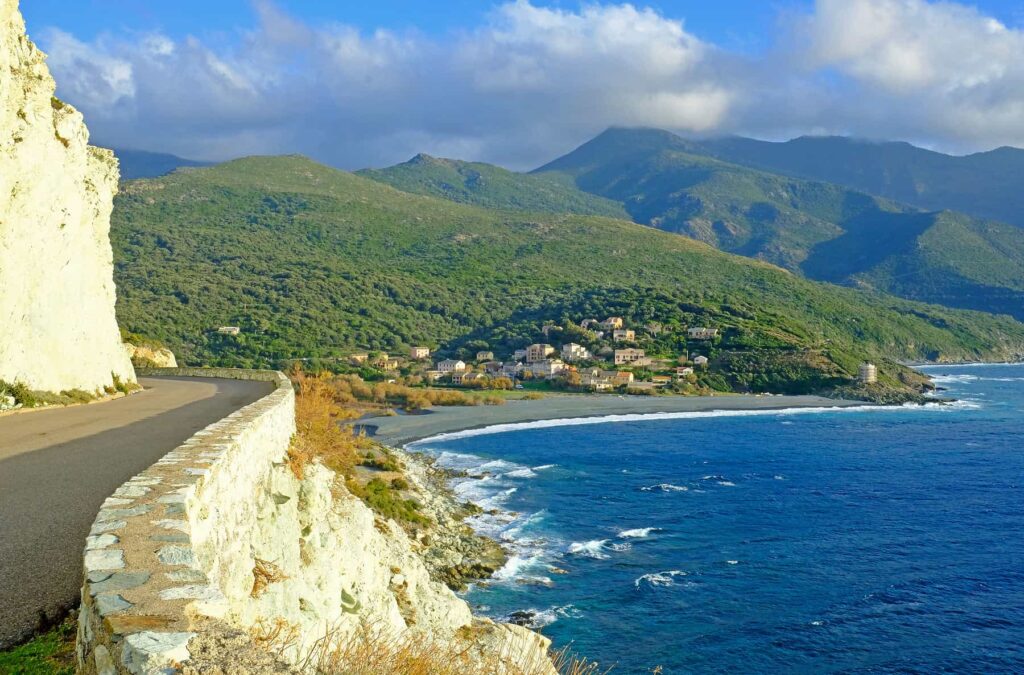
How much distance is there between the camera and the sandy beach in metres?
59.4

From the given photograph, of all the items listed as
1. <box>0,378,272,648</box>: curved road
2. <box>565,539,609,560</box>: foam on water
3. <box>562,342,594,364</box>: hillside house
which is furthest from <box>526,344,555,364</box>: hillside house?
<box>0,378,272,648</box>: curved road

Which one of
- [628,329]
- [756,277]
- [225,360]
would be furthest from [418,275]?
[756,277]

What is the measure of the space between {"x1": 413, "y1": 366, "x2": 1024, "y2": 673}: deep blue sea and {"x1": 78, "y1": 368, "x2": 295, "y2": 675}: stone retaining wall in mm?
13028

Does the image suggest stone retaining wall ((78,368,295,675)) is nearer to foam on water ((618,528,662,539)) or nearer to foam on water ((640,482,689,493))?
foam on water ((618,528,662,539))

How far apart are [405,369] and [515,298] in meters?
41.4

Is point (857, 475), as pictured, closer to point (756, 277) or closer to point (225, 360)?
point (225, 360)

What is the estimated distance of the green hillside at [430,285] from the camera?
3531 inches

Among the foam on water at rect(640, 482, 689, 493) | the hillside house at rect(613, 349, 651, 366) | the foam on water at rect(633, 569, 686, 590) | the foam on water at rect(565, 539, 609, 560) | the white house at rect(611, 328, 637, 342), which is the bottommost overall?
the foam on water at rect(565, 539, 609, 560)

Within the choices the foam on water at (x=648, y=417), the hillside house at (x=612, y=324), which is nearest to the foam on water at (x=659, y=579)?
the foam on water at (x=648, y=417)

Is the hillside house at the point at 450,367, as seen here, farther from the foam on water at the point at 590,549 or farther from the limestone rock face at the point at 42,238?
the limestone rock face at the point at 42,238

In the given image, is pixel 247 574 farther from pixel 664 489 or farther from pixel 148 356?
pixel 148 356

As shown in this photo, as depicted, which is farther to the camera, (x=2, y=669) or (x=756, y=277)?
(x=756, y=277)

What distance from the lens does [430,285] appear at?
126188mm

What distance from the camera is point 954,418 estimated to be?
62.9 meters
